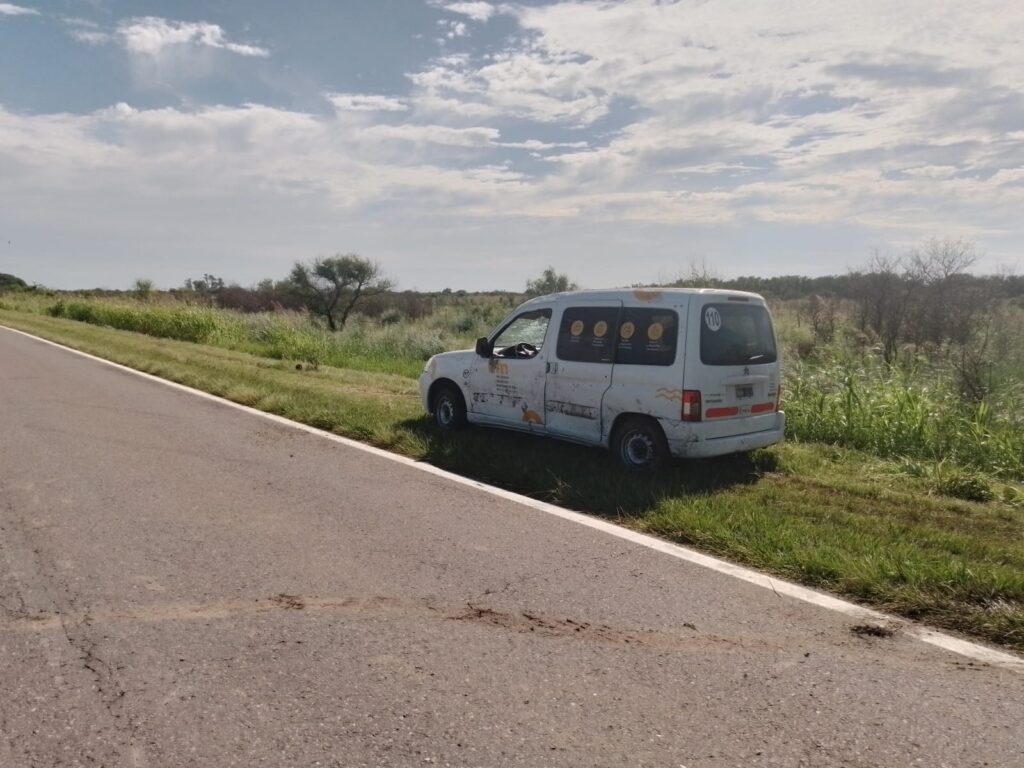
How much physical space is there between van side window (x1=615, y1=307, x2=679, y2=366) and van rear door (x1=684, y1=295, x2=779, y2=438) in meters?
0.20

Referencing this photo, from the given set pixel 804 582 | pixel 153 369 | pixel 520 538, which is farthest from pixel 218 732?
pixel 153 369

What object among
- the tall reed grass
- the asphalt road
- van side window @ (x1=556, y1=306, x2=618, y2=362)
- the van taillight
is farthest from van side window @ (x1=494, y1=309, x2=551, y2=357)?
the tall reed grass

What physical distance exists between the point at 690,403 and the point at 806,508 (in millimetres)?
1334

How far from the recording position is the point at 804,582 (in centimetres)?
488

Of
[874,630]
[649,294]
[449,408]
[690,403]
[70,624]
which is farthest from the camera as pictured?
[449,408]

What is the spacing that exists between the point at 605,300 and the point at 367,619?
14.8 feet

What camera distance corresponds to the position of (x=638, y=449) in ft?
24.8

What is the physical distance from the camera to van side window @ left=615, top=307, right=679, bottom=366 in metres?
7.27

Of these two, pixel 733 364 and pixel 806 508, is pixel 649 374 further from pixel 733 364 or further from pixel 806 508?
pixel 806 508

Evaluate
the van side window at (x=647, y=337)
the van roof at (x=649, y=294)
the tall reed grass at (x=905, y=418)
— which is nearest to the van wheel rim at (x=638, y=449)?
the van side window at (x=647, y=337)

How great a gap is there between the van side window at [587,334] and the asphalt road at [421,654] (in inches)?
85.0

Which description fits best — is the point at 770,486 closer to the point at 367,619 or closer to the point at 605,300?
the point at 605,300

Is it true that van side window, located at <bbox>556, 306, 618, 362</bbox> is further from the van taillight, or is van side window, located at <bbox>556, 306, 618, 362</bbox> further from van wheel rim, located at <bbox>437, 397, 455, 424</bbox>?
van wheel rim, located at <bbox>437, 397, 455, 424</bbox>

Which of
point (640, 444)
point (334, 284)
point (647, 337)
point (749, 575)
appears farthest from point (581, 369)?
point (334, 284)
